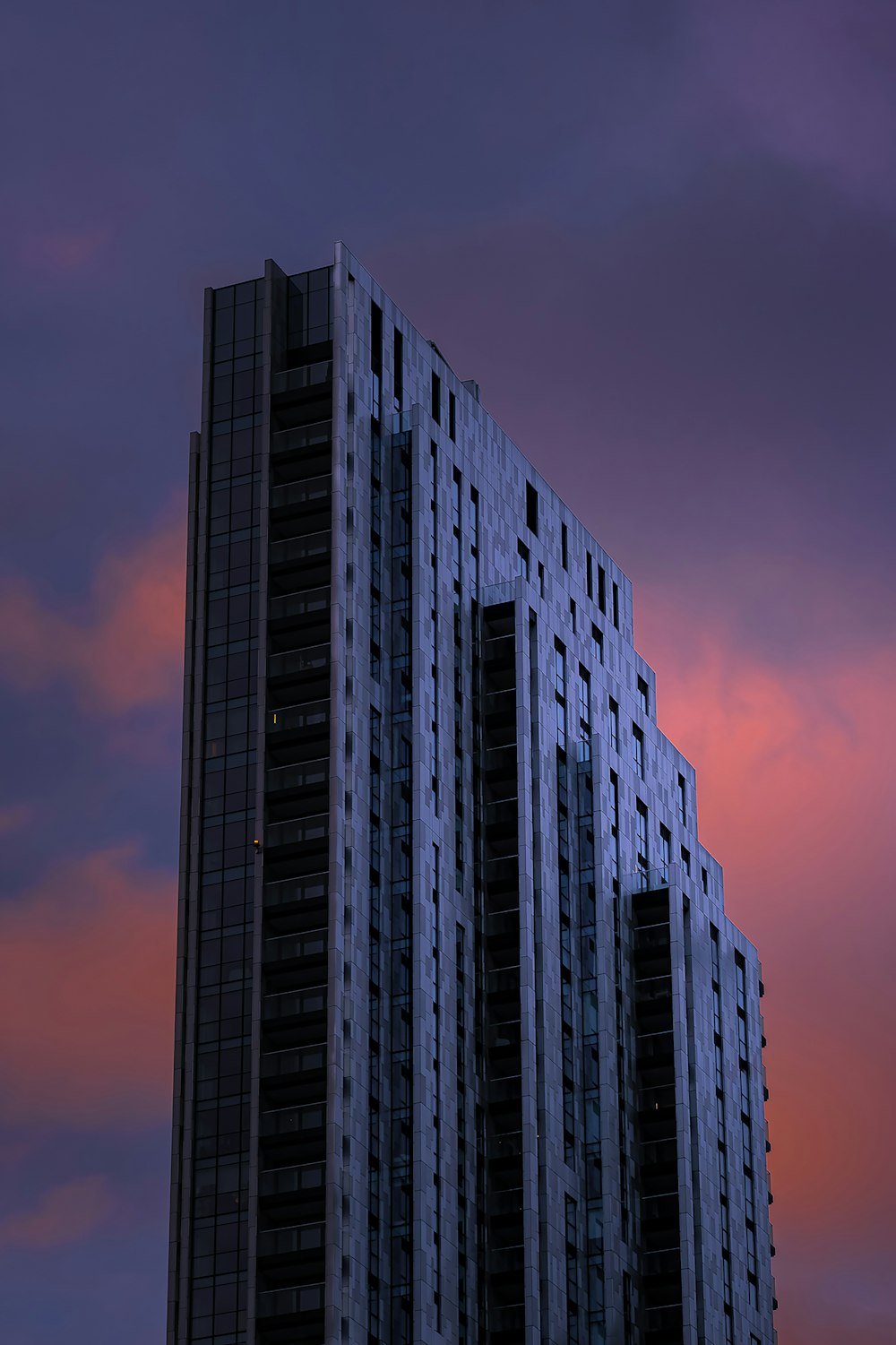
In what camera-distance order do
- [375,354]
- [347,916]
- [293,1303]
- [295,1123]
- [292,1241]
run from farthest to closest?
[375,354], [347,916], [295,1123], [292,1241], [293,1303]

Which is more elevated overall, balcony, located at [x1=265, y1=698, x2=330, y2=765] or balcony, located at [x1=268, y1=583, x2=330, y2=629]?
balcony, located at [x1=268, y1=583, x2=330, y2=629]

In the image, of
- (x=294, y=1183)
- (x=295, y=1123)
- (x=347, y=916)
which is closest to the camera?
(x=294, y=1183)

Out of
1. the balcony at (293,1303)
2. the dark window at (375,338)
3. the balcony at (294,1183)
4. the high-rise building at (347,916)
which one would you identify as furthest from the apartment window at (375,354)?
the balcony at (293,1303)

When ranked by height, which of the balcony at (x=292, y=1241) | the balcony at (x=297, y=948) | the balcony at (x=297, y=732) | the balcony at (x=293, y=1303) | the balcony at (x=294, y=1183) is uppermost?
the balcony at (x=297, y=732)

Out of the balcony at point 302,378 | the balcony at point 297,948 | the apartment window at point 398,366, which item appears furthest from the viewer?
the apartment window at point 398,366

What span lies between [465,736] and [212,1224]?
41274mm

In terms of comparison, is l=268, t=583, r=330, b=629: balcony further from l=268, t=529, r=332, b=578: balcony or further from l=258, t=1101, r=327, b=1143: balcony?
l=258, t=1101, r=327, b=1143: balcony

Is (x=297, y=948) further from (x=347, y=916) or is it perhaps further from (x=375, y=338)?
(x=375, y=338)

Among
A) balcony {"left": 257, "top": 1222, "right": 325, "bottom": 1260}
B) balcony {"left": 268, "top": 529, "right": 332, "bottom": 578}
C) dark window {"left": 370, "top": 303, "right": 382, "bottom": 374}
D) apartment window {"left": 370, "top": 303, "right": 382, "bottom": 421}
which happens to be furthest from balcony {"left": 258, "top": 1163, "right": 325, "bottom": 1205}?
dark window {"left": 370, "top": 303, "right": 382, "bottom": 374}

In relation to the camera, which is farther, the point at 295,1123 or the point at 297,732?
the point at 297,732

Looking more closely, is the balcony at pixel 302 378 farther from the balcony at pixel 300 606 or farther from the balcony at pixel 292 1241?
the balcony at pixel 292 1241

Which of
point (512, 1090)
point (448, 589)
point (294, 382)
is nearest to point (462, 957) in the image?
point (512, 1090)

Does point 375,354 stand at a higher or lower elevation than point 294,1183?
higher

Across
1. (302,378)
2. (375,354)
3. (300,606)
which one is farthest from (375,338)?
(300,606)
